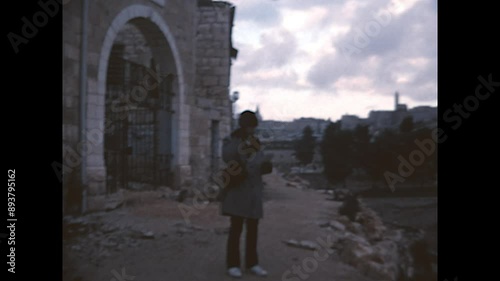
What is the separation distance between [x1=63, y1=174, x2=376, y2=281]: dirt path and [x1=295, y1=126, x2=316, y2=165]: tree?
17.0 meters

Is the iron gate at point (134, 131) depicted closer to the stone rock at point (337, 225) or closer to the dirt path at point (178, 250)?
the dirt path at point (178, 250)

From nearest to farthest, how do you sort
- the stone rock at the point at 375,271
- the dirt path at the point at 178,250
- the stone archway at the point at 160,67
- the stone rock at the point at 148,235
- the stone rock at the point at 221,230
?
the dirt path at the point at 178,250 → the stone rock at the point at 375,271 → the stone rock at the point at 148,235 → the stone rock at the point at 221,230 → the stone archway at the point at 160,67

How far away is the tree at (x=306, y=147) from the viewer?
79.4ft

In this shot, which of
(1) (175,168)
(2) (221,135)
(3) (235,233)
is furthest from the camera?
(2) (221,135)

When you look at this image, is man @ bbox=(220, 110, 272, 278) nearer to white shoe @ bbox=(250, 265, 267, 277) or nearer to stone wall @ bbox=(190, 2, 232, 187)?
white shoe @ bbox=(250, 265, 267, 277)

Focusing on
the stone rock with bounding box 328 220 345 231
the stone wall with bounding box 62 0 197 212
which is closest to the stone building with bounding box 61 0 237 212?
the stone wall with bounding box 62 0 197 212

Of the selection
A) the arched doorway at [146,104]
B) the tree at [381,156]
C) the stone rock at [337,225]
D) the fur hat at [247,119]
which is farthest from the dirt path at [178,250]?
the tree at [381,156]

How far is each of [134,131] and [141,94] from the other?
9.06 ft

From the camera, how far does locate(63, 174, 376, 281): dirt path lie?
3.90m

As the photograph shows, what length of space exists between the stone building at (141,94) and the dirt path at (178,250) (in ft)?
3.53

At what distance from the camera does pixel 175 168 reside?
950 cm
